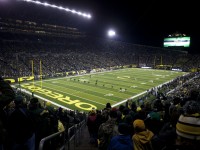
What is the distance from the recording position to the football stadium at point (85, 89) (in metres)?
3.22

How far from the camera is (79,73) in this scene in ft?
162

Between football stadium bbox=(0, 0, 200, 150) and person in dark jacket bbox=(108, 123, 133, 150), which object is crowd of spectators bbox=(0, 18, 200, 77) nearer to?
football stadium bbox=(0, 0, 200, 150)

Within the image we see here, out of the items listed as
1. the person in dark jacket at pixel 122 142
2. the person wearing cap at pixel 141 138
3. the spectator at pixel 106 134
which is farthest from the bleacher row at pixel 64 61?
the spectator at pixel 106 134

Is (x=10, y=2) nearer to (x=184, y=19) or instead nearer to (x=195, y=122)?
(x=184, y=19)

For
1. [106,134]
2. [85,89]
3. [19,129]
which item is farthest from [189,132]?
[85,89]

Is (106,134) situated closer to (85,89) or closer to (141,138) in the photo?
(141,138)

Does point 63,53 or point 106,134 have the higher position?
point 63,53

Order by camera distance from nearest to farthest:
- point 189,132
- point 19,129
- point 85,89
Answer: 1. point 189,132
2. point 19,129
3. point 85,89

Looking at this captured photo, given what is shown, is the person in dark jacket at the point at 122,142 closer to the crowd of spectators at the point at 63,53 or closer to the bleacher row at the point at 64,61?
the bleacher row at the point at 64,61

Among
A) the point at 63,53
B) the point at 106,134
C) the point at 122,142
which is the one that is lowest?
the point at 106,134

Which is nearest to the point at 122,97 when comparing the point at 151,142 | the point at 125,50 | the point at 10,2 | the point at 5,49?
the point at 151,142

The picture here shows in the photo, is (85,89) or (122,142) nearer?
(122,142)

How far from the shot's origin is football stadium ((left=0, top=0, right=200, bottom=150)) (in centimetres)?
322

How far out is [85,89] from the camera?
97.9ft
